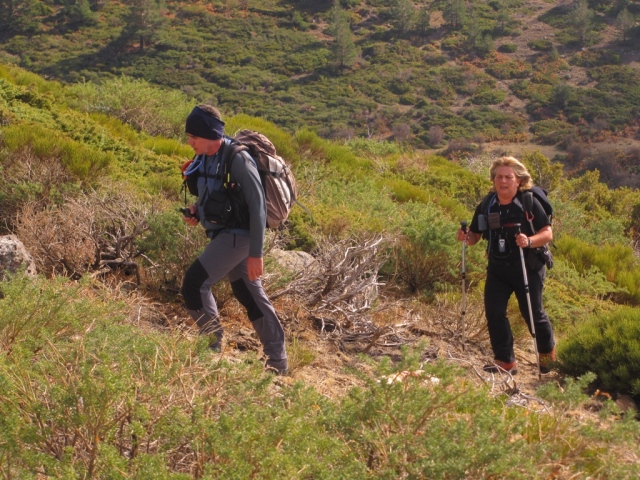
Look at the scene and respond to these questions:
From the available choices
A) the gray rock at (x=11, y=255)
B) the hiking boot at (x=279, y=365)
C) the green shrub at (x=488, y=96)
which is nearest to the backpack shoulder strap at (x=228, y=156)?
the hiking boot at (x=279, y=365)

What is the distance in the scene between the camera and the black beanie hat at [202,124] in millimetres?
4098

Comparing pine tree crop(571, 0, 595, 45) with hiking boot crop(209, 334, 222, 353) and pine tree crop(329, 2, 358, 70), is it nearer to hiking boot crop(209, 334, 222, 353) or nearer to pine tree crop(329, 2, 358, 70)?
pine tree crop(329, 2, 358, 70)

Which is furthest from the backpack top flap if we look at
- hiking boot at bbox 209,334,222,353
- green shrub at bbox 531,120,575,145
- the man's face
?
green shrub at bbox 531,120,575,145

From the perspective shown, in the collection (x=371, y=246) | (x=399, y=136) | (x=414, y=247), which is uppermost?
(x=371, y=246)

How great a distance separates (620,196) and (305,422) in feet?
49.4

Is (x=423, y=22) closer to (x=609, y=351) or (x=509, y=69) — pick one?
(x=509, y=69)

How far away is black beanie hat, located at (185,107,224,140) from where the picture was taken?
161 inches

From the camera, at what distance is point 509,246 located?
513 cm

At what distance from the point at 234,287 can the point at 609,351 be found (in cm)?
266

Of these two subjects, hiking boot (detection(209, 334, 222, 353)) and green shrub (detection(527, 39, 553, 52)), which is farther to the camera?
green shrub (detection(527, 39, 553, 52))

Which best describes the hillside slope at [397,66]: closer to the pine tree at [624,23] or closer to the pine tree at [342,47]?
the pine tree at [342,47]

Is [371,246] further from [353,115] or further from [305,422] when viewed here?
[353,115]

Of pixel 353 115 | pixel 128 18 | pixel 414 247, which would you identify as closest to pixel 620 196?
pixel 414 247

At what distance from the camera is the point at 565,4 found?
255 feet
